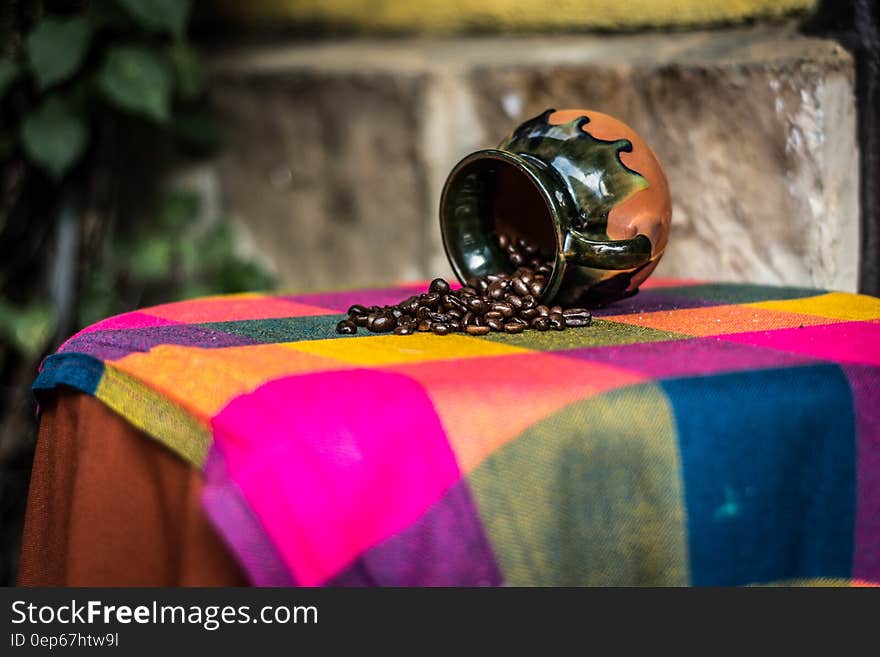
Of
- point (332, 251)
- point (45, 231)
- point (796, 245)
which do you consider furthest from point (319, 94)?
point (796, 245)

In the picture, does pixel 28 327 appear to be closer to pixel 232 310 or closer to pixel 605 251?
pixel 232 310

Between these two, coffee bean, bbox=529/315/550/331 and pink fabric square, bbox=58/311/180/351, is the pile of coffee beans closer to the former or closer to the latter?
coffee bean, bbox=529/315/550/331

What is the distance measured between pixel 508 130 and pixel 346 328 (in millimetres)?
973

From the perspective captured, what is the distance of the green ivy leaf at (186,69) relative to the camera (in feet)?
7.93

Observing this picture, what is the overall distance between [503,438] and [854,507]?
33 cm

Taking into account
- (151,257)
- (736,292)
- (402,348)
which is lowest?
(402,348)

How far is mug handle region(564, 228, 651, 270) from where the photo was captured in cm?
114

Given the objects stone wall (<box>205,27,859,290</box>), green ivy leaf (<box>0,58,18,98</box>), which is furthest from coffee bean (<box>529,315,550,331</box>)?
green ivy leaf (<box>0,58,18,98</box>)

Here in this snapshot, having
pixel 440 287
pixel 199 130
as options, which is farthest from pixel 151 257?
pixel 440 287

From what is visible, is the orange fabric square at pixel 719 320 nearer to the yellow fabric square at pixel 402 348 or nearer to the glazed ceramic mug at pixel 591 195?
the glazed ceramic mug at pixel 591 195

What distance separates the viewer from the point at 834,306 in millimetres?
1229

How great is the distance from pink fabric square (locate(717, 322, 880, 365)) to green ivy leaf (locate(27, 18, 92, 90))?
5.18 ft

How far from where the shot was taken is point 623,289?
1.22 m

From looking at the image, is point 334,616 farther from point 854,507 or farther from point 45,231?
point 45,231
